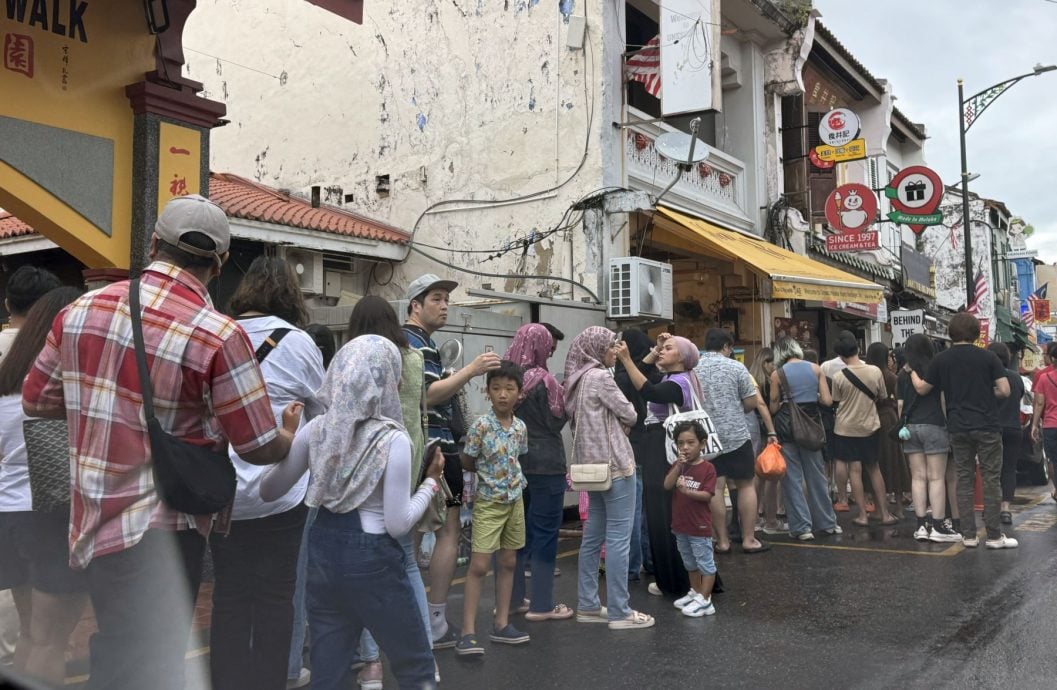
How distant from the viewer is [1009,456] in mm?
8547

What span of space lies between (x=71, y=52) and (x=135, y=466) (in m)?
6.14

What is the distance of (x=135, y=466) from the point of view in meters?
2.47

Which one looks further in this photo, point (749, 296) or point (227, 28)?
point (227, 28)

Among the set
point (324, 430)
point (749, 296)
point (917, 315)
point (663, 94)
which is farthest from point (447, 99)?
point (917, 315)

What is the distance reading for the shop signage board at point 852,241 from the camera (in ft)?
50.6

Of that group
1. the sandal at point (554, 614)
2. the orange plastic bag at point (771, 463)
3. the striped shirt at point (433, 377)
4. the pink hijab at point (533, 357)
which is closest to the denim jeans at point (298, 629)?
the striped shirt at point (433, 377)

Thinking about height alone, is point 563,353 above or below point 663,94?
below

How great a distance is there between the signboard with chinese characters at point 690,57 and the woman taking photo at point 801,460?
3.98m

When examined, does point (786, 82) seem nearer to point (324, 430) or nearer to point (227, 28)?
point (227, 28)

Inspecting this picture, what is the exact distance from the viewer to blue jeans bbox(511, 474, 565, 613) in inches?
212

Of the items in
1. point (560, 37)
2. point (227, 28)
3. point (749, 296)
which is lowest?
point (749, 296)

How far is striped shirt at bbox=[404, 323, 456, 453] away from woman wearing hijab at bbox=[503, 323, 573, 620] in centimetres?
60

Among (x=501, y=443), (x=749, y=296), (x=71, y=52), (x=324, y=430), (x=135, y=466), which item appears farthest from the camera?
(x=749, y=296)

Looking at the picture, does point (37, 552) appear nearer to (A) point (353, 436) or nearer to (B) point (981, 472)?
(A) point (353, 436)
